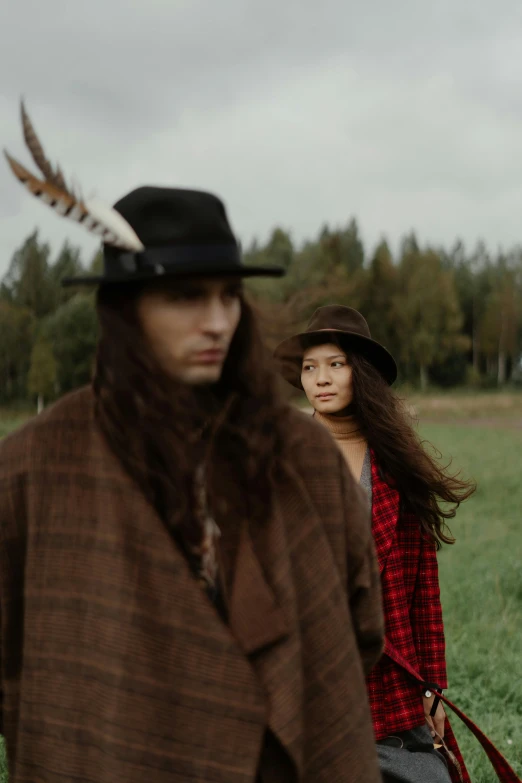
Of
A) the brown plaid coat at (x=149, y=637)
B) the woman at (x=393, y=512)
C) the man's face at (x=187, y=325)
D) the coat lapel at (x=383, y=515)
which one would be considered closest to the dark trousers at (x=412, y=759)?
the woman at (x=393, y=512)

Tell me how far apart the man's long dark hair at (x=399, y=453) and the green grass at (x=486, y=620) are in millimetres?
1717

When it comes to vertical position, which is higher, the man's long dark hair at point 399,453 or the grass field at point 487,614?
the man's long dark hair at point 399,453

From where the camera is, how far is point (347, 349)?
3057mm

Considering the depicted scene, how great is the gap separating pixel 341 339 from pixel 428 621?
1.07m

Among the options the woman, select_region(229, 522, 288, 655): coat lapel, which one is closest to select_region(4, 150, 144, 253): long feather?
select_region(229, 522, 288, 655): coat lapel

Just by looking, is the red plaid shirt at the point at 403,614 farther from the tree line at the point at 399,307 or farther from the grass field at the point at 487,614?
the tree line at the point at 399,307

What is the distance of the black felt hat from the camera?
61.4 inches

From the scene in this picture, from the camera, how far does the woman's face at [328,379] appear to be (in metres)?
3.00

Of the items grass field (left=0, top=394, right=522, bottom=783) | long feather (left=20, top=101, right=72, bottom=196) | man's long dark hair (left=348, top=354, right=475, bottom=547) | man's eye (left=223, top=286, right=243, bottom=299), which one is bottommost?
grass field (left=0, top=394, right=522, bottom=783)

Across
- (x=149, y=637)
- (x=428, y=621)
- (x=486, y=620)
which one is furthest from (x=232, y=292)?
(x=486, y=620)

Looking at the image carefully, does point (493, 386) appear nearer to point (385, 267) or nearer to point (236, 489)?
point (385, 267)

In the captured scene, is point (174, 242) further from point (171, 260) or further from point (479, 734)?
point (479, 734)

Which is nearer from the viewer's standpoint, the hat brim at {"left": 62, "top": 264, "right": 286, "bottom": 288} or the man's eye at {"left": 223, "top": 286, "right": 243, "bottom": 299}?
the hat brim at {"left": 62, "top": 264, "right": 286, "bottom": 288}

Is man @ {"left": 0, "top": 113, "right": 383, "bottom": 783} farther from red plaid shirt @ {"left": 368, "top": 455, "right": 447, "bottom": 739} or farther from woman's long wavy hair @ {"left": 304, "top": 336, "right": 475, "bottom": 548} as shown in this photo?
woman's long wavy hair @ {"left": 304, "top": 336, "right": 475, "bottom": 548}
